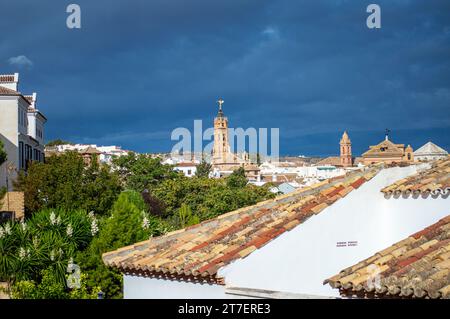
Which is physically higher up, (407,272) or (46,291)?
(407,272)

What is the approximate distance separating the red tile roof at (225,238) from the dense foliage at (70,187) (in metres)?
15.8

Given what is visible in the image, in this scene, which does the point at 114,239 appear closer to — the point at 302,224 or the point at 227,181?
the point at 302,224

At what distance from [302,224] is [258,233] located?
0.88 meters

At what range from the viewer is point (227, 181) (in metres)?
59.4

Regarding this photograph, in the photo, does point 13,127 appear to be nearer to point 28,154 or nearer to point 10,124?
point 10,124

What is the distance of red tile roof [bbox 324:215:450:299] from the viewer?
6.71 metres

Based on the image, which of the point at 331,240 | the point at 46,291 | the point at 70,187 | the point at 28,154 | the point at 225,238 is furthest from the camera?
the point at 28,154

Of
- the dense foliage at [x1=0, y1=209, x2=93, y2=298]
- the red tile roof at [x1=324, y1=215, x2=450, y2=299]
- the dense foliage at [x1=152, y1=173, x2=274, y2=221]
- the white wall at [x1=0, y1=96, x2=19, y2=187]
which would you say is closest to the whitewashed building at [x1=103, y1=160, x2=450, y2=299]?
the red tile roof at [x1=324, y1=215, x2=450, y2=299]

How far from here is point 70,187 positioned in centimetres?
2731

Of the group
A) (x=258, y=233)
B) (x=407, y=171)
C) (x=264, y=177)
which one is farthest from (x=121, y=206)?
(x=264, y=177)

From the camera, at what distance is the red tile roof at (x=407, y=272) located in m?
6.71

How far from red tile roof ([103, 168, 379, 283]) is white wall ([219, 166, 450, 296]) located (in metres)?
0.14

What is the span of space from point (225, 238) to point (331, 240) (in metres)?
1.96

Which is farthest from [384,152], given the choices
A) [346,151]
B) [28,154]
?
[28,154]
